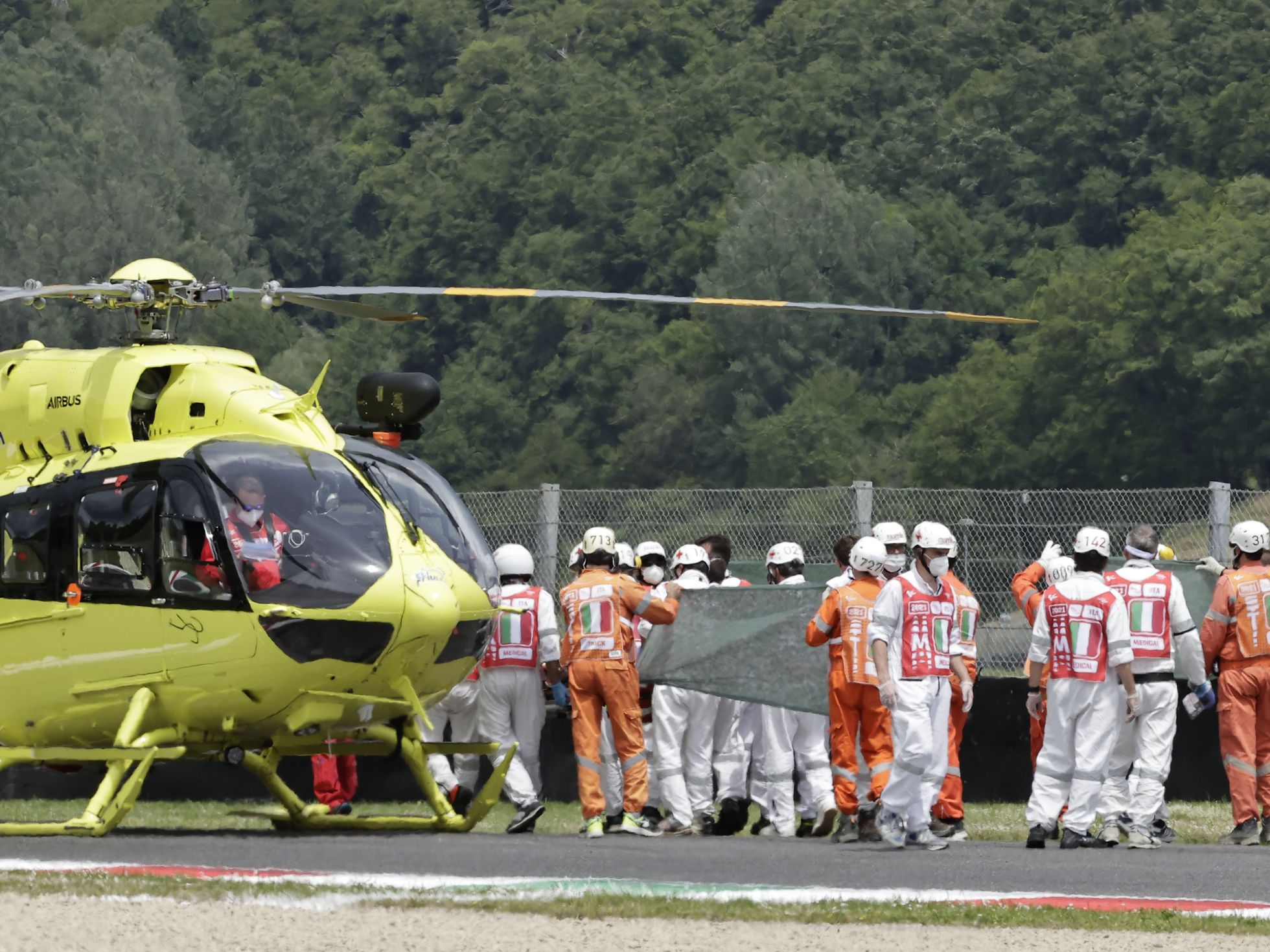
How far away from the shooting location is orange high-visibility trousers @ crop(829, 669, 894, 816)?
45.8ft

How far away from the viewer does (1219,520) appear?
56.6 ft

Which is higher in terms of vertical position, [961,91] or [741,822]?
[961,91]

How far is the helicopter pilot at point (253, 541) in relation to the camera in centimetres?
1302

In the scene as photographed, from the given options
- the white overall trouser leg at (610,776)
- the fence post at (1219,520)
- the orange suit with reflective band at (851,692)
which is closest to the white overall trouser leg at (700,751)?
the white overall trouser leg at (610,776)

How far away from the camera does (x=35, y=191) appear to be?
285 feet

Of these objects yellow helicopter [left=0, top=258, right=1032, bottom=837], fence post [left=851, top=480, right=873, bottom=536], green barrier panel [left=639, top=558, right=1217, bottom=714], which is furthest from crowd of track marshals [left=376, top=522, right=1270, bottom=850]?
fence post [left=851, top=480, right=873, bottom=536]

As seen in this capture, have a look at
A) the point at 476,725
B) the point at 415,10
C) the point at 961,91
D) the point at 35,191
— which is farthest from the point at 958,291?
the point at 476,725

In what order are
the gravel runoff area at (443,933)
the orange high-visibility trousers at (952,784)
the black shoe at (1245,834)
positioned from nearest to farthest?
1. the gravel runoff area at (443,933)
2. the black shoe at (1245,834)
3. the orange high-visibility trousers at (952,784)

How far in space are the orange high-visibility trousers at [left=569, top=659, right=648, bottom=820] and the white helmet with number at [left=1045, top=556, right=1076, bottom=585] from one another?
8.22 feet

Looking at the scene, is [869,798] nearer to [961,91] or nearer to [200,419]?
[200,419]

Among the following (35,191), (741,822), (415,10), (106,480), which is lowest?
(741,822)

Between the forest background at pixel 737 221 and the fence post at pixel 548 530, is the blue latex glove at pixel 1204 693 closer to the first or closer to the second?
the fence post at pixel 548 530

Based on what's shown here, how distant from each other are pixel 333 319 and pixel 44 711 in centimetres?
8315

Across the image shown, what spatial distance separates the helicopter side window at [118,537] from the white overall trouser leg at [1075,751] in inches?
190
